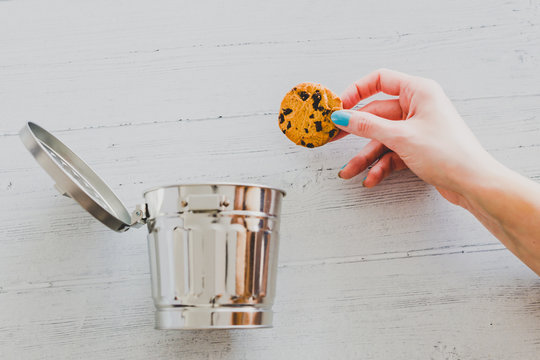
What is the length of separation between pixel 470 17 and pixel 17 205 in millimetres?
1088

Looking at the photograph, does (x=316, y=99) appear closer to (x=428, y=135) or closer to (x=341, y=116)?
(x=341, y=116)

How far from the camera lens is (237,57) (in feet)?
3.54

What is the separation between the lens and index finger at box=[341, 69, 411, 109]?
98 cm

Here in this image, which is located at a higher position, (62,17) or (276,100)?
(62,17)

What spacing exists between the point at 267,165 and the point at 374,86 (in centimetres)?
28

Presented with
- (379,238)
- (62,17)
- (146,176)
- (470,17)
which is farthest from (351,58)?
(62,17)

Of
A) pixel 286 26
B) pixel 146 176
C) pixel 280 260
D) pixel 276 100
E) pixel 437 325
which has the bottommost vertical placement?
pixel 437 325

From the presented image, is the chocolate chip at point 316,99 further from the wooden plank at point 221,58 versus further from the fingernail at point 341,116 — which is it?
the wooden plank at point 221,58

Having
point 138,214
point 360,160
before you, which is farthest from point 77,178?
point 360,160

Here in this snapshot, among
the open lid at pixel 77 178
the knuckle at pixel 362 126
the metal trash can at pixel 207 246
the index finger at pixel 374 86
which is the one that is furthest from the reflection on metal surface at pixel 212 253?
the index finger at pixel 374 86

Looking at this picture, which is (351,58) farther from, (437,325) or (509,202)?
(437,325)

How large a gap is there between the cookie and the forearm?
0.28 meters

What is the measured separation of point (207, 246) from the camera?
2.69 feet

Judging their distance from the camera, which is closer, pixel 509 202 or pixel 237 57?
pixel 509 202
